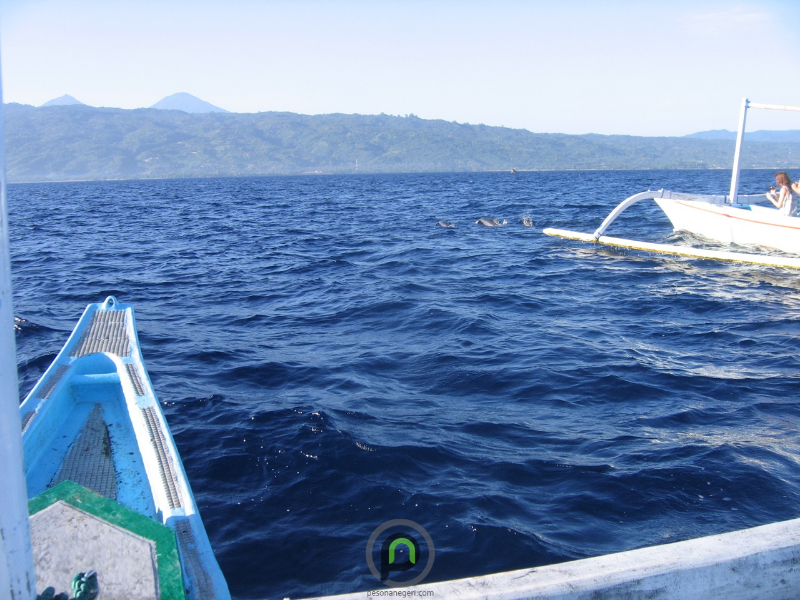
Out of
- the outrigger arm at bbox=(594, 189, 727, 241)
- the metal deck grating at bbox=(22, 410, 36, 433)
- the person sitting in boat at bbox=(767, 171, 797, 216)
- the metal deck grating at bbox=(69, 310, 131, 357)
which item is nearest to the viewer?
the metal deck grating at bbox=(22, 410, 36, 433)

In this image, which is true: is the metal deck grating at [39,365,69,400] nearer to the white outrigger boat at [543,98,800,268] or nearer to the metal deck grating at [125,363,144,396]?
the metal deck grating at [125,363,144,396]

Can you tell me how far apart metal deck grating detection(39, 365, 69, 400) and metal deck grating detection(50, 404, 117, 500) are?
0.41 metres

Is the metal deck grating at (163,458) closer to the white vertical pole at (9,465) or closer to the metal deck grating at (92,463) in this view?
the metal deck grating at (92,463)

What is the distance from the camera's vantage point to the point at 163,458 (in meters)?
3.93

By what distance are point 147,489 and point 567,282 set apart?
396 inches

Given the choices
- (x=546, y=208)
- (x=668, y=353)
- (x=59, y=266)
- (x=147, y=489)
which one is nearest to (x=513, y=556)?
(x=147, y=489)

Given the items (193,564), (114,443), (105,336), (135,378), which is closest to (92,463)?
(114,443)

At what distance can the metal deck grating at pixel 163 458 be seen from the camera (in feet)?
11.4

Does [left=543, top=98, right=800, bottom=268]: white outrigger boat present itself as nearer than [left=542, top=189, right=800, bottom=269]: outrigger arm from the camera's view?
No

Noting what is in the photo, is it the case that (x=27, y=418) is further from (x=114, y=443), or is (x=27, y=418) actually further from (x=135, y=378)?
(x=135, y=378)

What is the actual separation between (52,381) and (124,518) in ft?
10.5

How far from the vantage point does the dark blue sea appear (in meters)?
4.23

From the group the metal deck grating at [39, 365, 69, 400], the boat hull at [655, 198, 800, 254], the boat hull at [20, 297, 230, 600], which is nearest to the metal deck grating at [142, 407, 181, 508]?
the boat hull at [20, 297, 230, 600]

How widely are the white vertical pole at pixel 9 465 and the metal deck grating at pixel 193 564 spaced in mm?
1020
